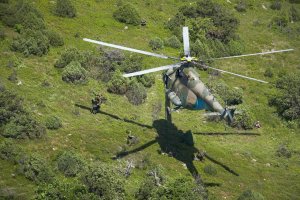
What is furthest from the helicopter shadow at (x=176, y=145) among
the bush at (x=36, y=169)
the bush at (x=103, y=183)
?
the bush at (x=36, y=169)

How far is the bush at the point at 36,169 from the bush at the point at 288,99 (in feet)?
93.5

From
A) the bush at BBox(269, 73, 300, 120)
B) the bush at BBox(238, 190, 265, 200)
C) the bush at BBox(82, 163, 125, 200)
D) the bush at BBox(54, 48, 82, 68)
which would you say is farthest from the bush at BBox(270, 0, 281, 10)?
the bush at BBox(82, 163, 125, 200)

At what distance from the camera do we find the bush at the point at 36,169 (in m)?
33.8

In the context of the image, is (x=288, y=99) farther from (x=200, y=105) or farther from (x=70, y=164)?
(x=70, y=164)

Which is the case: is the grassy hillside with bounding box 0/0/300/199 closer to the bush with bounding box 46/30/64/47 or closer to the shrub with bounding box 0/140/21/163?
the shrub with bounding box 0/140/21/163

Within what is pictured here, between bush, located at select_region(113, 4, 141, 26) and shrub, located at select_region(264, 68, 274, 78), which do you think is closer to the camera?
shrub, located at select_region(264, 68, 274, 78)

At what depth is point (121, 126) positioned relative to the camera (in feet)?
146

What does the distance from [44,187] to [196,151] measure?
16.9m

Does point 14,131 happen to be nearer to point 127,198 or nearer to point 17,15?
point 127,198

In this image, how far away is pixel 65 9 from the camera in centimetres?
6241

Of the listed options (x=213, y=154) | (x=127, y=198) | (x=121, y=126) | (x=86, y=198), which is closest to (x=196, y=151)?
(x=213, y=154)

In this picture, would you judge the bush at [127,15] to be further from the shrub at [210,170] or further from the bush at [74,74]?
the shrub at [210,170]

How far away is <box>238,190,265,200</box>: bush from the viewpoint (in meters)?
36.8

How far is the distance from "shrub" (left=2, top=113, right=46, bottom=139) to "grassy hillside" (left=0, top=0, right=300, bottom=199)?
51 centimetres
